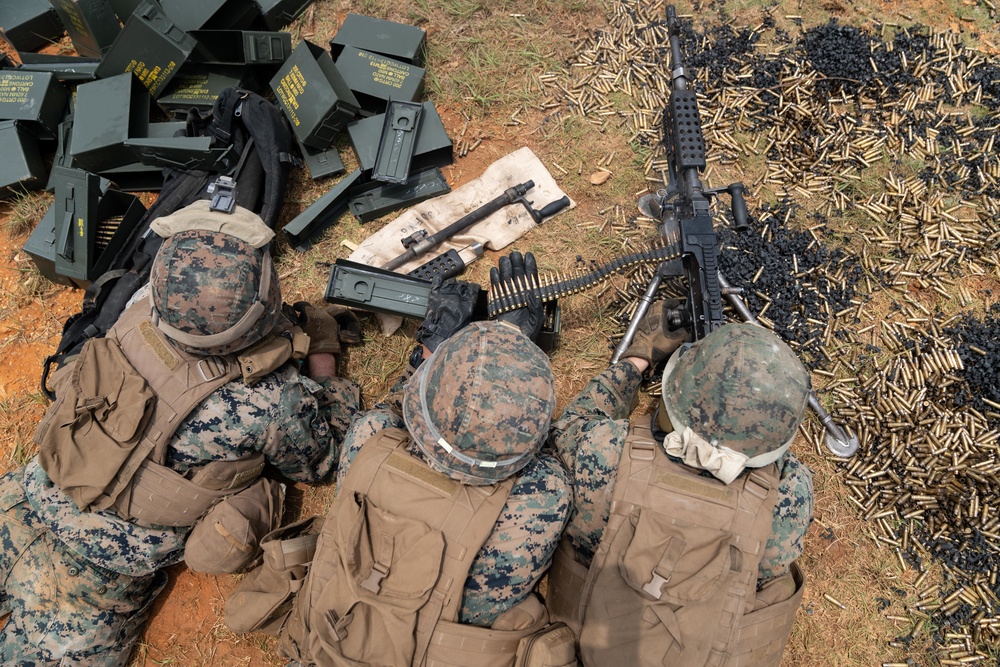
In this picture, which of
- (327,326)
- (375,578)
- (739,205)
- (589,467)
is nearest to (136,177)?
(327,326)

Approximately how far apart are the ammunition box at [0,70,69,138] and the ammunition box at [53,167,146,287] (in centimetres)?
142

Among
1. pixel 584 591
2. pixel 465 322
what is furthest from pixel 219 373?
pixel 584 591

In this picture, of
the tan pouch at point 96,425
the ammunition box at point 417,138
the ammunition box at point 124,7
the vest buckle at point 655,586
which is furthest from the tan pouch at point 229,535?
the ammunition box at point 124,7

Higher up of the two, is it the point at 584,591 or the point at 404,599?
the point at 404,599

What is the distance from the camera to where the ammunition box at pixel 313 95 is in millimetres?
6820

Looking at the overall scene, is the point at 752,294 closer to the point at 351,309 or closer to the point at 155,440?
the point at 351,309

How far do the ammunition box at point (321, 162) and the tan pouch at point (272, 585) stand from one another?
4.17m

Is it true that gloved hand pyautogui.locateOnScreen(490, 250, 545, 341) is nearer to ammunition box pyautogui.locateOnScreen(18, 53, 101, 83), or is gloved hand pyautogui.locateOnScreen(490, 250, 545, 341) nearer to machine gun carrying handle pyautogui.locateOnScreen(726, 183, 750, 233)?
machine gun carrying handle pyautogui.locateOnScreen(726, 183, 750, 233)

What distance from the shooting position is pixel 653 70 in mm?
7473

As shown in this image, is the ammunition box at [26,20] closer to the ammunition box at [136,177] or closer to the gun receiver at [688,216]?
the ammunition box at [136,177]

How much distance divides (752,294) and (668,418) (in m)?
2.81

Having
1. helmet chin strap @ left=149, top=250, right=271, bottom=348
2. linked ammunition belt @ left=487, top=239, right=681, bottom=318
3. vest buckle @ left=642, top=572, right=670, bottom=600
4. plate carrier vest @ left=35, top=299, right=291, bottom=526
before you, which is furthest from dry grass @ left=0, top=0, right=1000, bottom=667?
vest buckle @ left=642, top=572, right=670, bottom=600

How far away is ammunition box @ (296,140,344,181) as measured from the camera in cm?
722

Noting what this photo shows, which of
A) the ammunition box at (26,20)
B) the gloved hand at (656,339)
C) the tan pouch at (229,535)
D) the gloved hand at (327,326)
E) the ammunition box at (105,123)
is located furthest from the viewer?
the ammunition box at (26,20)
